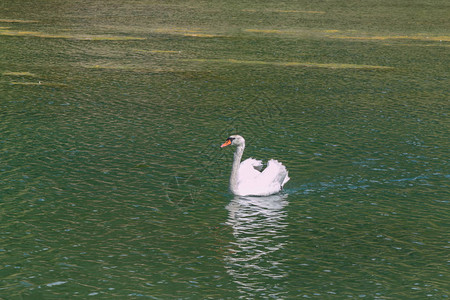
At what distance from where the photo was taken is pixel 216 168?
12.7 m

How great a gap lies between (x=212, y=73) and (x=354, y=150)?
8.27 meters

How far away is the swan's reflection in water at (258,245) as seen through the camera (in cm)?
833

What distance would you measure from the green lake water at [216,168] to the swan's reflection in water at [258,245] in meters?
0.03

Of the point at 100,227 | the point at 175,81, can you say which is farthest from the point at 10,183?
the point at 175,81

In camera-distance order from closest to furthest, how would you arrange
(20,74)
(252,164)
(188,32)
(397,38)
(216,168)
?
(252,164), (216,168), (20,74), (397,38), (188,32)

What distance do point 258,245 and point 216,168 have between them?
3466 millimetres

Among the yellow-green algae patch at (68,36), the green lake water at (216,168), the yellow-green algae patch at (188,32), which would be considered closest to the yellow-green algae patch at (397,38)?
the green lake water at (216,168)

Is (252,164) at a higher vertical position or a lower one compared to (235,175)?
higher

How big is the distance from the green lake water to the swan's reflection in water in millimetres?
26

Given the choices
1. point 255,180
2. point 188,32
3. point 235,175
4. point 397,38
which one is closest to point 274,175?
point 255,180

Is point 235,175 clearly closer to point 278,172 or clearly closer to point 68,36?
point 278,172

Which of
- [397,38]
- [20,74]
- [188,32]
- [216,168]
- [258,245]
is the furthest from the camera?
[188,32]

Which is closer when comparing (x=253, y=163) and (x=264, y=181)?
(x=264, y=181)

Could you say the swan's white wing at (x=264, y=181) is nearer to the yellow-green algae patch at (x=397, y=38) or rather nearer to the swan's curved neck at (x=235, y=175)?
the swan's curved neck at (x=235, y=175)
